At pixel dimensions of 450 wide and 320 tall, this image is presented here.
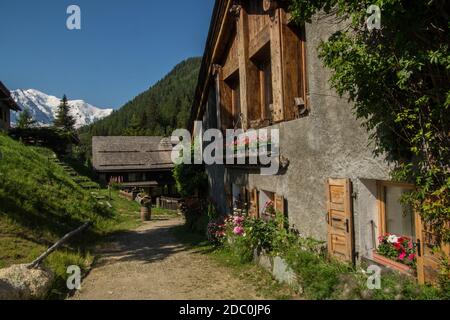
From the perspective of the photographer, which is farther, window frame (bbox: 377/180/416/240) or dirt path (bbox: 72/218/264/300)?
dirt path (bbox: 72/218/264/300)

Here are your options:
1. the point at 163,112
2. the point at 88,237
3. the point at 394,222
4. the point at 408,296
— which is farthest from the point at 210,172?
the point at 163,112

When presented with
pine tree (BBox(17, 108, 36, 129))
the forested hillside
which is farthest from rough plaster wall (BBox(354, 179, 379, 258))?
the forested hillside

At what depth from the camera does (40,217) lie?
38.4ft

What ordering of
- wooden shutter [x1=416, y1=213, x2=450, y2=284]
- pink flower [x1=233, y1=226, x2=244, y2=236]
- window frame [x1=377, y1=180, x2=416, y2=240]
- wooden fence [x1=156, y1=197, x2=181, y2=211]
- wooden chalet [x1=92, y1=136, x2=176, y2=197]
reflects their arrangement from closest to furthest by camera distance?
1. wooden shutter [x1=416, y1=213, x2=450, y2=284]
2. window frame [x1=377, y1=180, x2=416, y2=240]
3. pink flower [x1=233, y1=226, x2=244, y2=236]
4. wooden fence [x1=156, y1=197, x2=181, y2=211]
5. wooden chalet [x1=92, y1=136, x2=176, y2=197]

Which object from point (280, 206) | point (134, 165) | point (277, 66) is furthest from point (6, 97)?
point (280, 206)

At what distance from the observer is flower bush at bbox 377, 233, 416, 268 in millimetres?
5410

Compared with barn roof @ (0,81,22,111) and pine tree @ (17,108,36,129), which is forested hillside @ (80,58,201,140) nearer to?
pine tree @ (17,108,36,129)

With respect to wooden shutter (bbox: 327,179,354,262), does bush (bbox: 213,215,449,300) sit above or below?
below

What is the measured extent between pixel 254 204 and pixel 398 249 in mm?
5153

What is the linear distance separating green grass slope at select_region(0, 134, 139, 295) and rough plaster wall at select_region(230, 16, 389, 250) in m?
5.44

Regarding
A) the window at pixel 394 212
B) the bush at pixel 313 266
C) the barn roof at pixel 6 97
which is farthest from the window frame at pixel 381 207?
the barn roof at pixel 6 97

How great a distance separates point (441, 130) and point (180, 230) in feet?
40.7

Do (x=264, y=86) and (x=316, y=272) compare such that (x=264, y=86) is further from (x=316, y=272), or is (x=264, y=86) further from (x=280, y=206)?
(x=316, y=272)

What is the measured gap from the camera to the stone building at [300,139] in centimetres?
606
